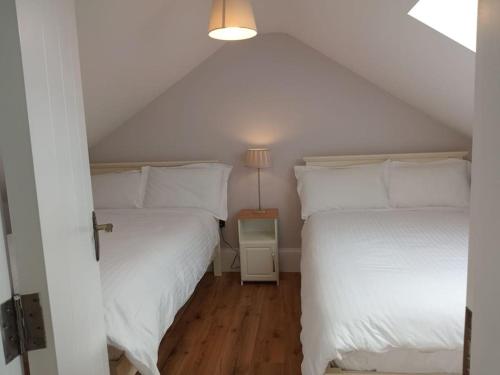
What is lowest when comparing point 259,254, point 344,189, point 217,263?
point 217,263

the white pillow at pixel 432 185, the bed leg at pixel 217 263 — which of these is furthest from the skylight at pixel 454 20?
the bed leg at pixel 217 263

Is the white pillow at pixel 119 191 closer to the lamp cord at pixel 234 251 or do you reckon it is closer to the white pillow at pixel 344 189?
the lamp cord at pixel 234 251

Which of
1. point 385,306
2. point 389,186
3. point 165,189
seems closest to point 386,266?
point 385,306

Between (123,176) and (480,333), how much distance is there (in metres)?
3.14

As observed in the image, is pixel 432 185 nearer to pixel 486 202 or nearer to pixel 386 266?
pixel 386 266

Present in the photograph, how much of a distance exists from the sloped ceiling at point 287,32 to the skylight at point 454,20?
0.15ft

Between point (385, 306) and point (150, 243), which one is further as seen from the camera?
point (150, 243)

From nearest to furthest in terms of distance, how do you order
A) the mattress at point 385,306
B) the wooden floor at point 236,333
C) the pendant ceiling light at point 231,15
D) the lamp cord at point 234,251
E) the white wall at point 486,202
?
the white wall at point 486,202 < the mattress at point 385,306 < the pendant ceiling light at point 231,15 < the wooden floor at point 236,333 < the lamp cord at point 234,251

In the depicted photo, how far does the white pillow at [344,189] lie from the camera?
9.95ft

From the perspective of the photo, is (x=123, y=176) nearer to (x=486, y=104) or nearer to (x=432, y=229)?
(x=432, y=229)

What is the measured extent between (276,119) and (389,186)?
3.72 ft

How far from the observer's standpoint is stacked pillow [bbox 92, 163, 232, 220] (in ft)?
10.6

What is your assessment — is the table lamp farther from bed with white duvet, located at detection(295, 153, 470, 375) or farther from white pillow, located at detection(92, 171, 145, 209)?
white pillow, located at detection(92, 171, 145, 209)

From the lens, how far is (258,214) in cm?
329
